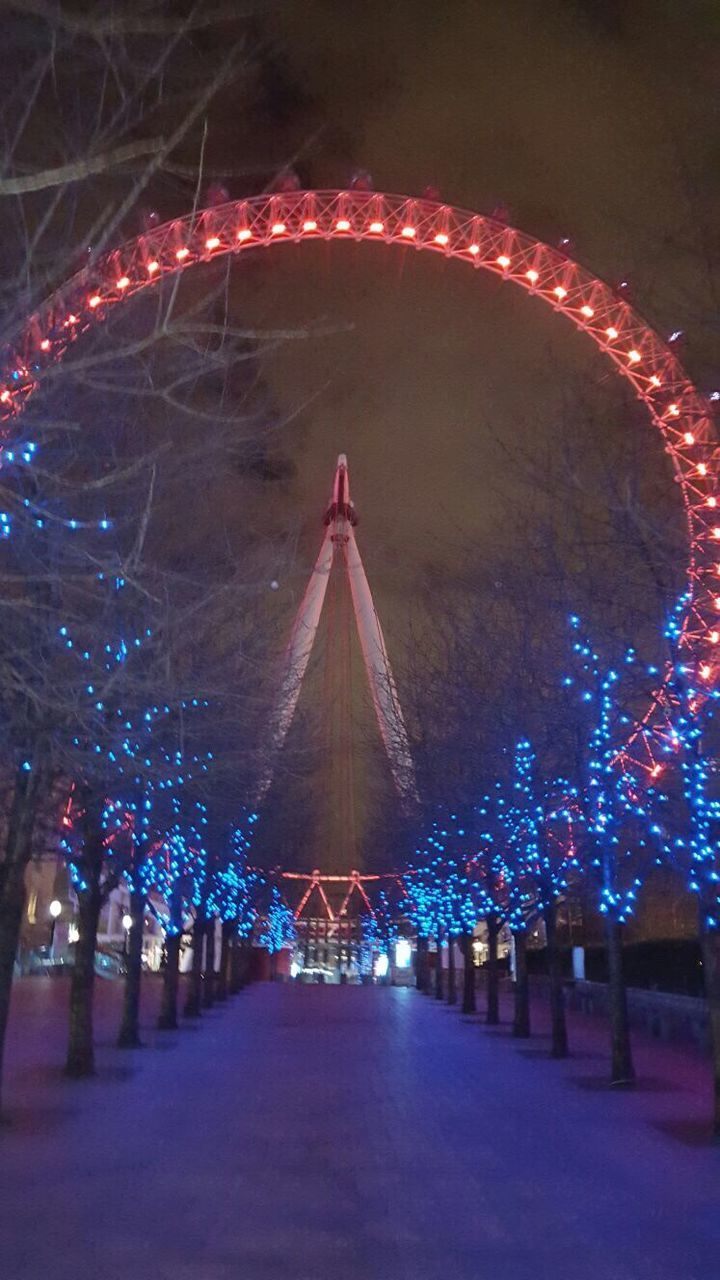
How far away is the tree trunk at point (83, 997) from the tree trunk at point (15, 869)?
13.2 feet

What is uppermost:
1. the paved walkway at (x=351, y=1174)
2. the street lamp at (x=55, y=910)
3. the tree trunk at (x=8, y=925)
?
the street lamp at (x=55, y=910)

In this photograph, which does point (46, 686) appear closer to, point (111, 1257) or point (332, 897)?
point (111, 1257)

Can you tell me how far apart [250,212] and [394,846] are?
2947 centimetres

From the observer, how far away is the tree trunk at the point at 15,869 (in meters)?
14.2

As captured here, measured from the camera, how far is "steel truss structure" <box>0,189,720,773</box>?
1441cm

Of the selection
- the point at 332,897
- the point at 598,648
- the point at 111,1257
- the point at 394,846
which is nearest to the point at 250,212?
the point at 598,648

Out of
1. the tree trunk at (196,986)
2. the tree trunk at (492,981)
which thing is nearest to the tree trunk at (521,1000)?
the tree trunk at (492,981)

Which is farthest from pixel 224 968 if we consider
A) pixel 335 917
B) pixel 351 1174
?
pixel 335 917

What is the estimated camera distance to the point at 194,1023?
33000mm

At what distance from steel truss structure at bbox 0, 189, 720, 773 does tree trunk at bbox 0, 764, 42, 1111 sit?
17.2 feet

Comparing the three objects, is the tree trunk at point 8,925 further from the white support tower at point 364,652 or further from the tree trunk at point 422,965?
the tree trunk at point 422,965

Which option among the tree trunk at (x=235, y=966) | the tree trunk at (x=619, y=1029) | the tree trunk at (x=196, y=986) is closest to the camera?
the tree trunk at (x=619, y=1029)

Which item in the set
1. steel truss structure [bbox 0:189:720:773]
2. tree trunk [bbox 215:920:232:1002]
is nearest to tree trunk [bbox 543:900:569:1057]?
steel truss structure [bbox 0:189:720:773]

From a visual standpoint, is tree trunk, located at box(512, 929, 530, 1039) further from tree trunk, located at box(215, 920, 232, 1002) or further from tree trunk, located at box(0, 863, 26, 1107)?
tree trunk, located at box(215, 920, 232, 1002)
